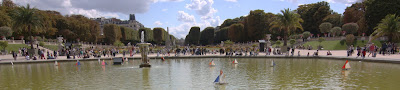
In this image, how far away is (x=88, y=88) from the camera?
34.6 ft

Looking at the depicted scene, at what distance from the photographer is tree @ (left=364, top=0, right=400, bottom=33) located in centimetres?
3884

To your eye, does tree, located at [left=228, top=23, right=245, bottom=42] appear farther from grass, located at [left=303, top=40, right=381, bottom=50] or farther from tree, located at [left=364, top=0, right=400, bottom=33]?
tree, located at [left=364, top=0, right=400, bottom=33]

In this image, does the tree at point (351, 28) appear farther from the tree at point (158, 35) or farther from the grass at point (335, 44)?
the tree at point (158, 35)

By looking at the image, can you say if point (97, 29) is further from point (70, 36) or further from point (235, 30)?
point (235, 30)

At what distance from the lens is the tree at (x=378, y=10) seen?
127 feet

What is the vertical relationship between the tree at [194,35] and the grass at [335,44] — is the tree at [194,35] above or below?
above

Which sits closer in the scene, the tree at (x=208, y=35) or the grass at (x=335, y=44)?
the grass at (x=335, y=44)

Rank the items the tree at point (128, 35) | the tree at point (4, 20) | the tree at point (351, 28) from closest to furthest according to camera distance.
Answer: the tree at point (4, 20) < the tree at point (351, 28) < the tree at point (128, 35)

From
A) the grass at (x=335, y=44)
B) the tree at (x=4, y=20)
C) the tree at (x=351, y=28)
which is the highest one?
the tree at (x=4, y=20)

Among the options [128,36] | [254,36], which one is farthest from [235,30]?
[128,36]

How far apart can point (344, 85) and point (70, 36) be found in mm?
63721

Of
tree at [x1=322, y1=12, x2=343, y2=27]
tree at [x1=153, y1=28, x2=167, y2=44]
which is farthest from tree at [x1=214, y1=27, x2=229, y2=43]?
tree at [x1=322, y1=12, x2=343, y2=27]

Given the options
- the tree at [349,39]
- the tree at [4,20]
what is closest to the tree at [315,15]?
the tree at [349,39]

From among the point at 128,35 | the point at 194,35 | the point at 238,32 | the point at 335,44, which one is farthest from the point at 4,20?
the point at 194,35
